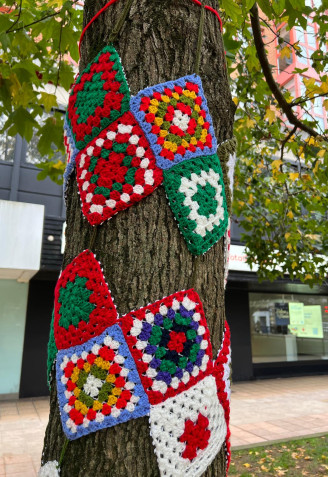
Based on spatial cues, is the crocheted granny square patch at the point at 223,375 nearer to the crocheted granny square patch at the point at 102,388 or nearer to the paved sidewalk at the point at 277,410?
the crocheted granny square patch at the point at 102,388

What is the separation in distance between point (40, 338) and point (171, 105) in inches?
309

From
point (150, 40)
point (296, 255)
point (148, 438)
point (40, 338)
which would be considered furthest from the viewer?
point (40, 338)

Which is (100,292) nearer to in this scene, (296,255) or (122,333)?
(122,333)

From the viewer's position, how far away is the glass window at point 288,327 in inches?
437

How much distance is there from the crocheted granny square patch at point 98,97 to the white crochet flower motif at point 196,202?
0.29 meters

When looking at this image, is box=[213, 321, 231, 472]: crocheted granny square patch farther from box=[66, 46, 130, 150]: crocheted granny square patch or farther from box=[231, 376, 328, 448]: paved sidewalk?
box=[231, 376, 328, 448]: paved sidewalk

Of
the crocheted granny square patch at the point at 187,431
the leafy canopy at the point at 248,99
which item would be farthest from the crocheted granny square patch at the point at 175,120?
the leafy canopy at the point at 248,99

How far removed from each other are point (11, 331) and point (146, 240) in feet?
25.3

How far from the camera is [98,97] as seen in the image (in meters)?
1.20

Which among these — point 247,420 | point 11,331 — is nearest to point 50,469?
point 247,420

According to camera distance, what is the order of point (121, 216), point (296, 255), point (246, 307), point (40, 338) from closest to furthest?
1. point (121, 216)
2. point (296, 255)
3. point (40, 338)
4. point (246, 307)

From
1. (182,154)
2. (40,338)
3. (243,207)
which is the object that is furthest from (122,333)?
(40,338)

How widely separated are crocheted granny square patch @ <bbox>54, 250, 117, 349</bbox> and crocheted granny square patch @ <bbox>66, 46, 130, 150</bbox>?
0.39 meters

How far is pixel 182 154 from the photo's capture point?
1.16m
